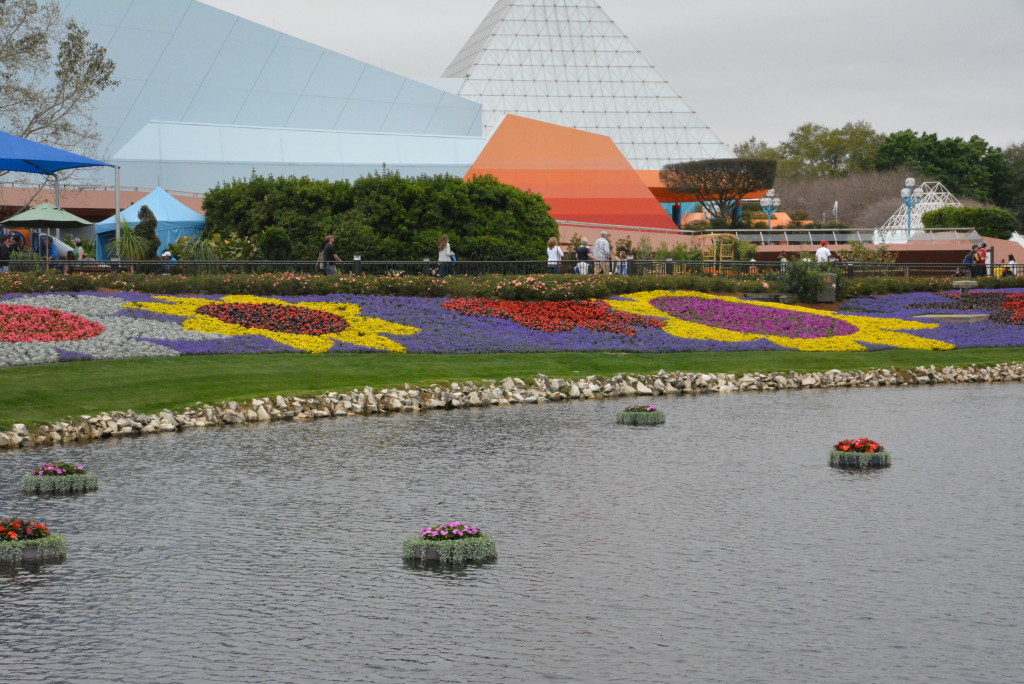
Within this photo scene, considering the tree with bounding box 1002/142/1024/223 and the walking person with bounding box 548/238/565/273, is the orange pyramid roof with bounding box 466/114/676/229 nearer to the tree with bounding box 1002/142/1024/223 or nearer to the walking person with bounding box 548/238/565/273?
the walking person with bounding box 548/238/565/273

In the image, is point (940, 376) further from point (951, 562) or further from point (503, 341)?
point (951, 562)

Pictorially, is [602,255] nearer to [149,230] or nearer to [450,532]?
[149,230]

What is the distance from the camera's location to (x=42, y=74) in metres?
54.5

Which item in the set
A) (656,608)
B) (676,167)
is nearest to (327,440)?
(656,608)

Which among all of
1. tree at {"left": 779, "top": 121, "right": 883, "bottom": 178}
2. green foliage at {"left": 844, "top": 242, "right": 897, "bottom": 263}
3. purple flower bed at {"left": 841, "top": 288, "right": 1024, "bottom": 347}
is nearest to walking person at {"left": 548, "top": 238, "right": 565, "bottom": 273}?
purple flower bed at {"left": 841, "top": 288, "right": 1024, "bottom": 347}

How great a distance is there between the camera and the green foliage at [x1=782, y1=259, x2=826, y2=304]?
3706 cm

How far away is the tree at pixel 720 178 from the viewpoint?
78.5m

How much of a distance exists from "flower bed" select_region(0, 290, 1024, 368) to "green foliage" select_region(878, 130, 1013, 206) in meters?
82.4

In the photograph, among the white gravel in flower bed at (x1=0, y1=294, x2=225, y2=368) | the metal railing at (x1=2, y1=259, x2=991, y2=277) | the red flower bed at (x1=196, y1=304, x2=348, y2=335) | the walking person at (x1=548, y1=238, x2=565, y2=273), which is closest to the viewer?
the white gravel in flower bed at (x1=0, y1=294, x2=225, y2=368)

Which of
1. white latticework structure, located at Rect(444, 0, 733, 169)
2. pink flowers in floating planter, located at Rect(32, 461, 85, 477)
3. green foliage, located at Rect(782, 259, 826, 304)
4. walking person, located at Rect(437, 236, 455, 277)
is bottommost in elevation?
pink flowers in floating planter, located at Rect(32, 461, 85, 477)

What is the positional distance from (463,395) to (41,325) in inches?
330

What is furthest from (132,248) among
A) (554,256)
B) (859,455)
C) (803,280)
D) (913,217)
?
(913,217)

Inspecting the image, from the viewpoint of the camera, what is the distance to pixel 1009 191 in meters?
112

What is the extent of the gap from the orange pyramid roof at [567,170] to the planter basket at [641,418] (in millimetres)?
37451
